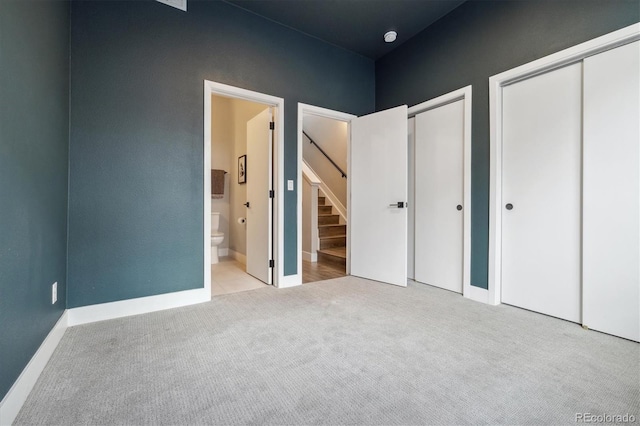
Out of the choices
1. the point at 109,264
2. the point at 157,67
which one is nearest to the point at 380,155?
the point at 157,67

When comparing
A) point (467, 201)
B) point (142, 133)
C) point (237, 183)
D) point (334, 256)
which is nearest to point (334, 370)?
point (467, 201)

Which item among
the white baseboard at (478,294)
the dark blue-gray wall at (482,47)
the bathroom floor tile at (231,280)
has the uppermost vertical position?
the dark blue-gray wall at (482,47)

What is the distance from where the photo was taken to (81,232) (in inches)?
81.7

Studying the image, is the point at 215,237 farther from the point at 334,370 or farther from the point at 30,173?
the point at 334,370

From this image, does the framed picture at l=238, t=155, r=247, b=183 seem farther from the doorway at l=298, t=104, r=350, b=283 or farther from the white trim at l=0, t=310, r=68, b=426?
the white trim at l=0, t=310, r=68, b=426

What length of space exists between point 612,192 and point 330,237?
135 inches

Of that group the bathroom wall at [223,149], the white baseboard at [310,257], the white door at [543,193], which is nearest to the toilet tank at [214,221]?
the bathroom wall at [223,149]

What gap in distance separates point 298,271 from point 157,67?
91.1 inches

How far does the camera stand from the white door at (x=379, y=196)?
3027 millimetres

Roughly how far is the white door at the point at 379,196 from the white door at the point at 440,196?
0.92 ft

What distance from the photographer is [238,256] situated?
4.46 meters

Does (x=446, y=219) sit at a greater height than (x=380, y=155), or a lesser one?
lesser

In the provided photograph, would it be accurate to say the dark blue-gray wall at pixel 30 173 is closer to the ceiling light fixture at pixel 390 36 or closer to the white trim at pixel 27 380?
the white trim at pixel 27 380

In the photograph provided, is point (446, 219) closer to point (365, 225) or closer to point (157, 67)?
point (365, 225)
